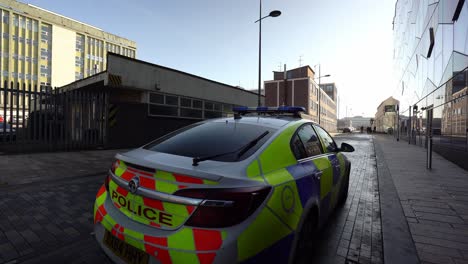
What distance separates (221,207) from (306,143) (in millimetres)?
1564

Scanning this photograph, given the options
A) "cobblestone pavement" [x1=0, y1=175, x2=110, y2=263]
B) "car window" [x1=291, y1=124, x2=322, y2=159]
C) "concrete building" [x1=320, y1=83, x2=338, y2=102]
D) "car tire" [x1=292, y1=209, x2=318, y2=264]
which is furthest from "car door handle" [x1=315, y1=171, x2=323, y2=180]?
"concrete building" [x1=320, y1=83, x2=338, y2=102]

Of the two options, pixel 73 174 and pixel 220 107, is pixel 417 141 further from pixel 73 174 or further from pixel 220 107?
pixel 73 174

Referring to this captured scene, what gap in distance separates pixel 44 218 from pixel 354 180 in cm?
664

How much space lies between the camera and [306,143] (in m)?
2.70

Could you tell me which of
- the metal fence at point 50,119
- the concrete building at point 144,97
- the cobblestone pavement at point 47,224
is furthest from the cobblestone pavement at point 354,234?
the metal fence at point 50,119

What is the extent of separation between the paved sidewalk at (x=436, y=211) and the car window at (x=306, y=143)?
5.33 feet

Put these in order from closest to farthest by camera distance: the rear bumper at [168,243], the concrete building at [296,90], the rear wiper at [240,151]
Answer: the rear bumper at [168,243]
the rear wiper at [240,151]
the concrete building at [296,90]

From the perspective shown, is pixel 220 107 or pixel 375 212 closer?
pixel 375 212

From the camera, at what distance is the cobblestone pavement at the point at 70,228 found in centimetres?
262

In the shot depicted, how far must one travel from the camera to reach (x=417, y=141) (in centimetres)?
1809

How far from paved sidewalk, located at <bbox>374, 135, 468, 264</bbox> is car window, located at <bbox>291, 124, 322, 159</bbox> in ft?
5.33

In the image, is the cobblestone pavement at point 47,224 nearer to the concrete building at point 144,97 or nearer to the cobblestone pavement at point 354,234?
the cobblestone pavement at point 354,234

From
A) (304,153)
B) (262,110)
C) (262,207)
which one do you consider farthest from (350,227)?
(262,207)

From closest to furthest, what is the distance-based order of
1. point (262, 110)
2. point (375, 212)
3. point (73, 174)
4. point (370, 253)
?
point (370, 253), point (262, 110), point (375, 212), point (73, 174)
